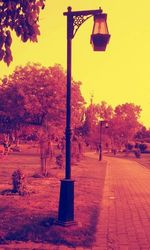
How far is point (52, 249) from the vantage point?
291 inches

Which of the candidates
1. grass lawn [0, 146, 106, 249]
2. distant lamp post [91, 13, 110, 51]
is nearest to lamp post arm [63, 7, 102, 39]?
distant lamp post [91, 13, 110, 51]

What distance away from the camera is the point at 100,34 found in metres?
9.12

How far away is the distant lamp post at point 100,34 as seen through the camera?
9.12m

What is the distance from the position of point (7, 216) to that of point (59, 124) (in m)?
11.2

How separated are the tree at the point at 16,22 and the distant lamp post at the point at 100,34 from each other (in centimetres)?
281

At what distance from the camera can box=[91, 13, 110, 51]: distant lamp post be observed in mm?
9125

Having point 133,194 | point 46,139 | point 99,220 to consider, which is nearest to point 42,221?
point 99,220

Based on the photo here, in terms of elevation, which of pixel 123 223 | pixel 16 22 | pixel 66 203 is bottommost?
pixel 123 223

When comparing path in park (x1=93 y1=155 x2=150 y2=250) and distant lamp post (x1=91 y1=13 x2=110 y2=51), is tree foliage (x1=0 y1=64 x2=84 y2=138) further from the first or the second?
distant lamp post (x1=91 y1=13 x2=110 y2=51)

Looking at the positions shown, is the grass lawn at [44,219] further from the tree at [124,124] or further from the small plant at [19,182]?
the tree at [124,124]

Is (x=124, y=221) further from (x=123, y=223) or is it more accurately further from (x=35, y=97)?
(x=35, y=97)

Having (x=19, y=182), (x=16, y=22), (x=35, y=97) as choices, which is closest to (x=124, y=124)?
(x=35, y=97)

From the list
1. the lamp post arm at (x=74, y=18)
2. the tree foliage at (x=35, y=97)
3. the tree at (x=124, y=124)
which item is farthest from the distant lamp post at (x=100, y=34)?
the tree at (x=124, y=124)

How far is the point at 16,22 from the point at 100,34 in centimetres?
312
